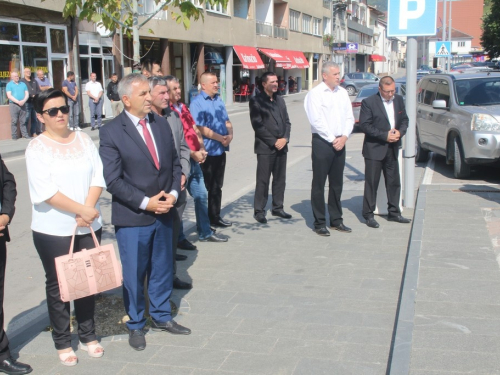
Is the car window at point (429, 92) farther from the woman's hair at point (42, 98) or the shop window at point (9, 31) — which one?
the shop window at point (9, 31)

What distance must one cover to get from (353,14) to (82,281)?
270 feet

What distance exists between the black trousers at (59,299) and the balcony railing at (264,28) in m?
38.7

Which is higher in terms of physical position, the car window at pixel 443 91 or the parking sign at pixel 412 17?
the parking sign at pixel 412 17

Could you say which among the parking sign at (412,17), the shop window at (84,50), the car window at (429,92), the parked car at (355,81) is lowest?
the car window at (429,92)

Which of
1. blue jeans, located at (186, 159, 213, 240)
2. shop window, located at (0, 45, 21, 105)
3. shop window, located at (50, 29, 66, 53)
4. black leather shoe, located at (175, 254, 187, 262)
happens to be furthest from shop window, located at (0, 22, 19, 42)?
black leather shoe, located at (175, 254, 187, 262)

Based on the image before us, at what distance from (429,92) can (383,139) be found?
19.3 ft

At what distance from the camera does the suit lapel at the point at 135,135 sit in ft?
13.9

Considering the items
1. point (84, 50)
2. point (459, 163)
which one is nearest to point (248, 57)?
point (84, 50)

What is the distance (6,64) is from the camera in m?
18.3

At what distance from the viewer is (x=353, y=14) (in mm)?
80938

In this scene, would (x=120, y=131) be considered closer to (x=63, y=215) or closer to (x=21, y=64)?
(x=63, y=215)

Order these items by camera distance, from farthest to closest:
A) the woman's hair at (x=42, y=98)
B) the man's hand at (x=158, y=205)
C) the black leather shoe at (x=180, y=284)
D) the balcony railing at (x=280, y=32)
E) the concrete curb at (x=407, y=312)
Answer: the balcony railing at (x=280, y=32) → the black leather shoe at (x=180, y=284) → the man's hand at (x=158, y=205) → the woman's hair at (x=42, y=98) → the concrete curb at (x=407, y=312)

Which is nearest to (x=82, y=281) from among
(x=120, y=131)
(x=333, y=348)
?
(x=120, y=131)

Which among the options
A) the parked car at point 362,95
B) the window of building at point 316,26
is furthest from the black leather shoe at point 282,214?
the window of building at point 316,26
